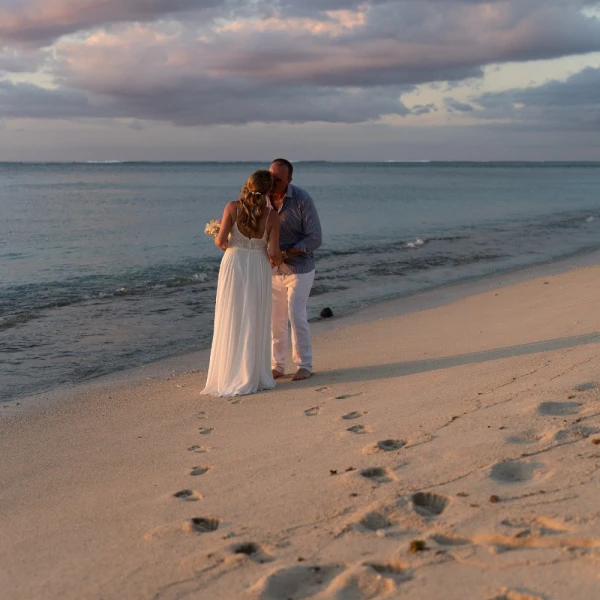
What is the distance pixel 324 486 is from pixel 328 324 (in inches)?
268

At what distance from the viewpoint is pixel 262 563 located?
335 cm

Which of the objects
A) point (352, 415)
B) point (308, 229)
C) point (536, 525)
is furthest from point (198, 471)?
point (308, 229)

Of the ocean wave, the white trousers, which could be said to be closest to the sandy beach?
the white trousers

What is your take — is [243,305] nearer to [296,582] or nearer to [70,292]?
[296,582]

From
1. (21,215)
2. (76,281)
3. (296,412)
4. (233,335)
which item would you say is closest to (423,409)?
(296,412)

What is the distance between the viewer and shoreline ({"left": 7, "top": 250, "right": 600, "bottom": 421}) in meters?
7.32

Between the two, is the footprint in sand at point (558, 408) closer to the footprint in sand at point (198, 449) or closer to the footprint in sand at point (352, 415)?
the footprint in sand at point (352, 415)

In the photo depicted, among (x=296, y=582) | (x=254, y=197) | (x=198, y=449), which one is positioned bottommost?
(x=198, y=449)

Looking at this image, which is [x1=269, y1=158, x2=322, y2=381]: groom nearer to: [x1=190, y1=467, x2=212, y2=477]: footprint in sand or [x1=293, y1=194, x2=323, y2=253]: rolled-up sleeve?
[x1=293, y1=194, x2=323, y2=253]: rolled-up sleeve

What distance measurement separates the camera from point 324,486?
13.6 ft

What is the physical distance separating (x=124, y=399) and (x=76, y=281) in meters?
9.45

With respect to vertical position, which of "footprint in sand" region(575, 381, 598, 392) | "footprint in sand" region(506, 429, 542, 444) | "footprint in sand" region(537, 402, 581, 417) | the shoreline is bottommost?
the shoreline

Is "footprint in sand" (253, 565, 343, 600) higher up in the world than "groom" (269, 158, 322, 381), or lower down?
lower down

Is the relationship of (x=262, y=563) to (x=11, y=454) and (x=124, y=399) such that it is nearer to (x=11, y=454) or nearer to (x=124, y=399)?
(x=11, y=454)
